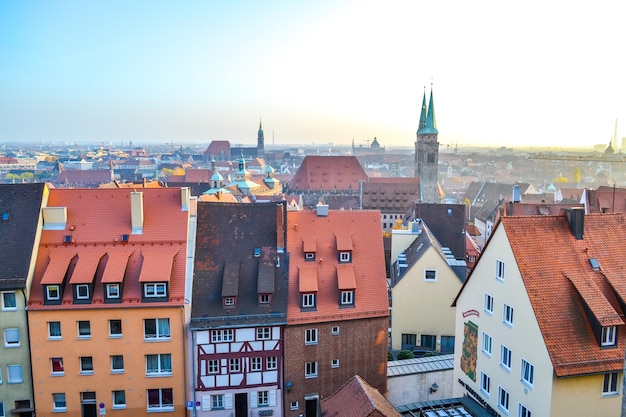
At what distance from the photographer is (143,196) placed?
105ft

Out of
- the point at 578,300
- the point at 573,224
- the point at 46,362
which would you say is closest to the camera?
the point at 578,300

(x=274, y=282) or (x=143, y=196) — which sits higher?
(x=143, y=196)

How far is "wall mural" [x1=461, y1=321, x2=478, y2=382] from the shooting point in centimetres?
2648

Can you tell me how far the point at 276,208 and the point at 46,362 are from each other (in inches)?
605

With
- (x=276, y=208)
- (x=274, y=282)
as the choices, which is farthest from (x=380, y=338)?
(x=276, y=208)

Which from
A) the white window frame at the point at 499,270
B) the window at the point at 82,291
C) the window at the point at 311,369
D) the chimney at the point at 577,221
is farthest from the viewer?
the window at the point at 311,369

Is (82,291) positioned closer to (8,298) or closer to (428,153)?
(8,298)

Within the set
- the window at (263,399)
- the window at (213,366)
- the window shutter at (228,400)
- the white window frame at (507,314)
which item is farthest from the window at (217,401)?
the white window frame at (507,314)

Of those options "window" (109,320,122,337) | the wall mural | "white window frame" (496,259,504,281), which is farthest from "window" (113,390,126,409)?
"white window frame" (496,259,504,281)

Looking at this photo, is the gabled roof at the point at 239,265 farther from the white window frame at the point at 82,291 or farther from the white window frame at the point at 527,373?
the white window frame at the point at 527,373

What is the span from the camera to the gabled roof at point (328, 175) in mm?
129750

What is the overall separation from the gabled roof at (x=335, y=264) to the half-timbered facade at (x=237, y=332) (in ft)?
4.22

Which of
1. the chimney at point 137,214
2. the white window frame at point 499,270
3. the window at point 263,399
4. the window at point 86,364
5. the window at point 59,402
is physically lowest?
the window at point 263,399

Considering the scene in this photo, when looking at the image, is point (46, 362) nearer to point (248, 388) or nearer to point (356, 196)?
point (248, 388)
